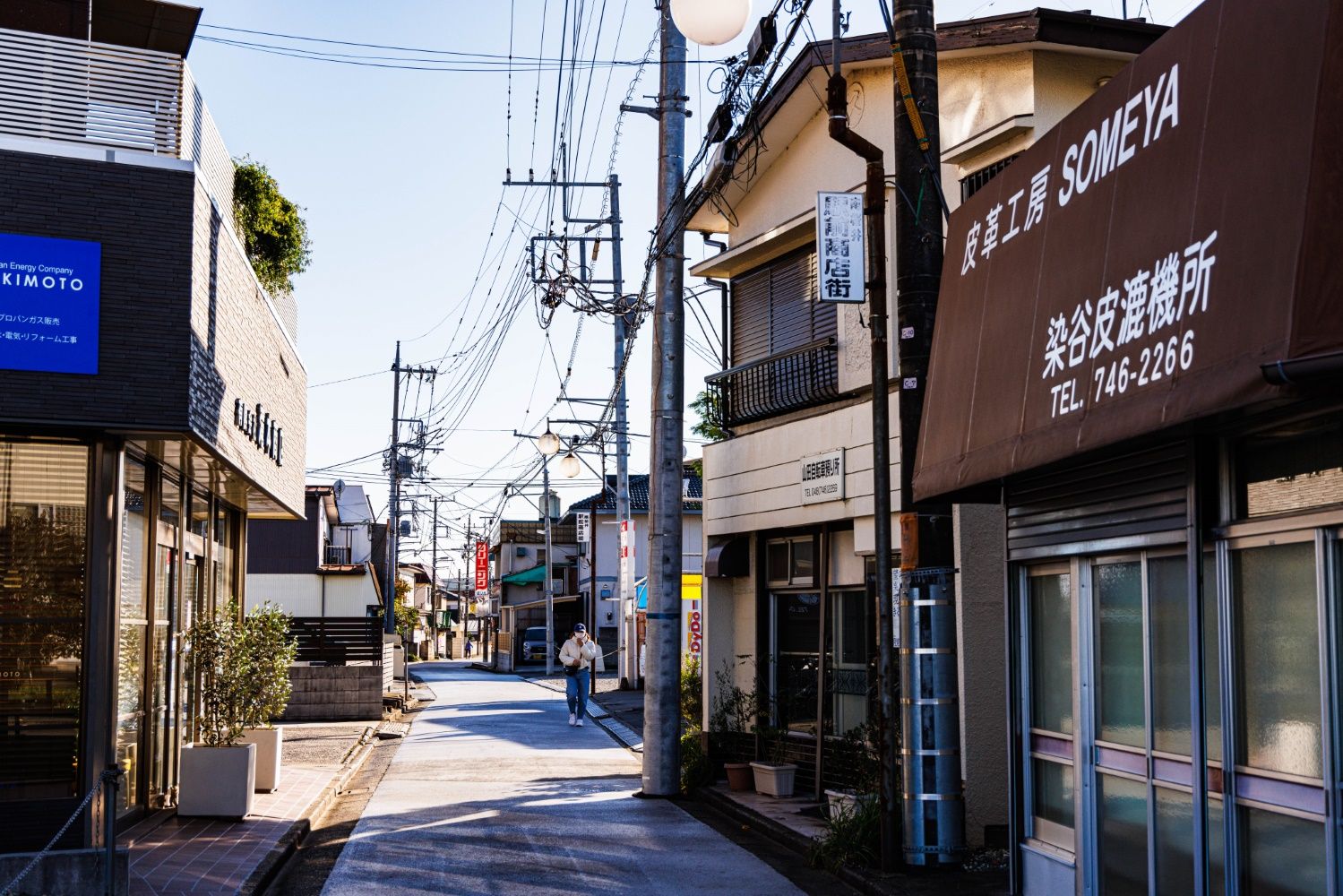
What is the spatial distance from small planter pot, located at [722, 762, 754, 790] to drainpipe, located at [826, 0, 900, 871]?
18.2 feet

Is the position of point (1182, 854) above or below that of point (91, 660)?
below

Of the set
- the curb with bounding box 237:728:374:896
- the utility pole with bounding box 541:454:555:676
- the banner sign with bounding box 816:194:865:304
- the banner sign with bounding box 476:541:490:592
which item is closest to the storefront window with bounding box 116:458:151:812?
the curb with bounding box 237:728:374:896

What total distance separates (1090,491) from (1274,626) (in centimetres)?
205

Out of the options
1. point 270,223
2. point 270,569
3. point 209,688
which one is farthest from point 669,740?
point 270,569

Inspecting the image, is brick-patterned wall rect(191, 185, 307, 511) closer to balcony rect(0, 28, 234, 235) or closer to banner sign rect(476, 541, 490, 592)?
balcony rect(0, 28, 234, 235)

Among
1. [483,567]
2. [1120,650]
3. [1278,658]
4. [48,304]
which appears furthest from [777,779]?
[483,567]

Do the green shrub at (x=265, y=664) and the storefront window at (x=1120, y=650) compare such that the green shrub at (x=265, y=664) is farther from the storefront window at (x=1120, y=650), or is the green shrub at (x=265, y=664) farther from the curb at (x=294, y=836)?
the storefront window at (x=1120, y=650)

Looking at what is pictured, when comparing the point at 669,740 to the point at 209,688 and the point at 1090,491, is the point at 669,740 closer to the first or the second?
the point at 209,688

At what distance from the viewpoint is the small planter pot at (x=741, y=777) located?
15.9 meters

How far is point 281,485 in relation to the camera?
18312 mm

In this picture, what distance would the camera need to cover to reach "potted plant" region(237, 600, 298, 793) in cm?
1422

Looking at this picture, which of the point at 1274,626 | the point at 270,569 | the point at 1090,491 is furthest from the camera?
the point at 270,569

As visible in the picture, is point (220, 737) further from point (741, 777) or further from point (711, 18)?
point (711, 18)

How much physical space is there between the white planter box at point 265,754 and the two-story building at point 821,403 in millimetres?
5483
